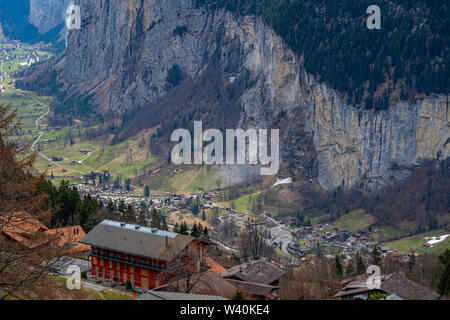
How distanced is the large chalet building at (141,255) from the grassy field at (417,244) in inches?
2735

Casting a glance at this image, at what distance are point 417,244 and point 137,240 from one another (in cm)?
8243

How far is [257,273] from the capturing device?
53.3m

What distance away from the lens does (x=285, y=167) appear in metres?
178

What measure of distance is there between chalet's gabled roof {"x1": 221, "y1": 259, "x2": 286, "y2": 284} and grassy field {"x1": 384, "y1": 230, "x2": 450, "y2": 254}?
229ft

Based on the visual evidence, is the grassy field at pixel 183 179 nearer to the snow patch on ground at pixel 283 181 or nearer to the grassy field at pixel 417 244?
the snow patch on ground at pixel 283 181

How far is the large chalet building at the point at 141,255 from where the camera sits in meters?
56.1

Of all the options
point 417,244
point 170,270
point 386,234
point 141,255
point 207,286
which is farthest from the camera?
point 386,234

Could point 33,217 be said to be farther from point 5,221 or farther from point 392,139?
point 392,139

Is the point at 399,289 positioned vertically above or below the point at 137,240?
above

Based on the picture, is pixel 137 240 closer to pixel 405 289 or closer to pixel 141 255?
pixel 141 255

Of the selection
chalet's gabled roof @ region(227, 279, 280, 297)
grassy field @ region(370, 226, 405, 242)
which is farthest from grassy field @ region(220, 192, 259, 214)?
chalet's gabled roof @ region(227, 279, 280, 297)

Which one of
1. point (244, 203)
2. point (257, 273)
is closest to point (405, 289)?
point (257, 273)

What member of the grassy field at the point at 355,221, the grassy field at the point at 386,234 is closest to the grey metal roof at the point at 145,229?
the grassy field at the point at 386,234
